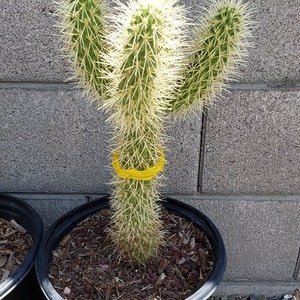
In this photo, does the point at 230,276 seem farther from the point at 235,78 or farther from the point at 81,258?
the point at 235,78

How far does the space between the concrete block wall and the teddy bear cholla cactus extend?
0.36 m

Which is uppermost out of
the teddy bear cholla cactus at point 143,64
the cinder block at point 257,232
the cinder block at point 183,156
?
the teddy bear cholla cactus at point 143,64

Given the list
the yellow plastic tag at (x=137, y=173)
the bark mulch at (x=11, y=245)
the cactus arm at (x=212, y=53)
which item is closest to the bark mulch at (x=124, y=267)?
the bark mulch at (x=11, y=245)

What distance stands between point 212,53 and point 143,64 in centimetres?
18

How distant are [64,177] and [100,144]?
0.20 m

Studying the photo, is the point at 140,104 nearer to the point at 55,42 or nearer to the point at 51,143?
the point at 55,42

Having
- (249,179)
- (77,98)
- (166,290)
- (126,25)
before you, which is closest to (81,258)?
(166,290)

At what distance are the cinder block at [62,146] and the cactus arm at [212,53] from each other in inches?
16.4

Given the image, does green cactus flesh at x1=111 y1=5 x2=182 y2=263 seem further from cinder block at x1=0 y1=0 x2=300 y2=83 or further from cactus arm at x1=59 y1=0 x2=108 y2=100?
cinder block at x1=0 y1=0 x2=300 y2=83

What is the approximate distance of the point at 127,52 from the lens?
0.82 metres

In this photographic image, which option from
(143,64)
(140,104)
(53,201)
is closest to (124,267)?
(53,201)

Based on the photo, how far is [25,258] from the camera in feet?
4.00

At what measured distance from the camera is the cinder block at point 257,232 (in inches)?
60.9

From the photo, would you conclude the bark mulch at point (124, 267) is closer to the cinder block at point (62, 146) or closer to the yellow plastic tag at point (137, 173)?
the cinder block at point (62, 146)
